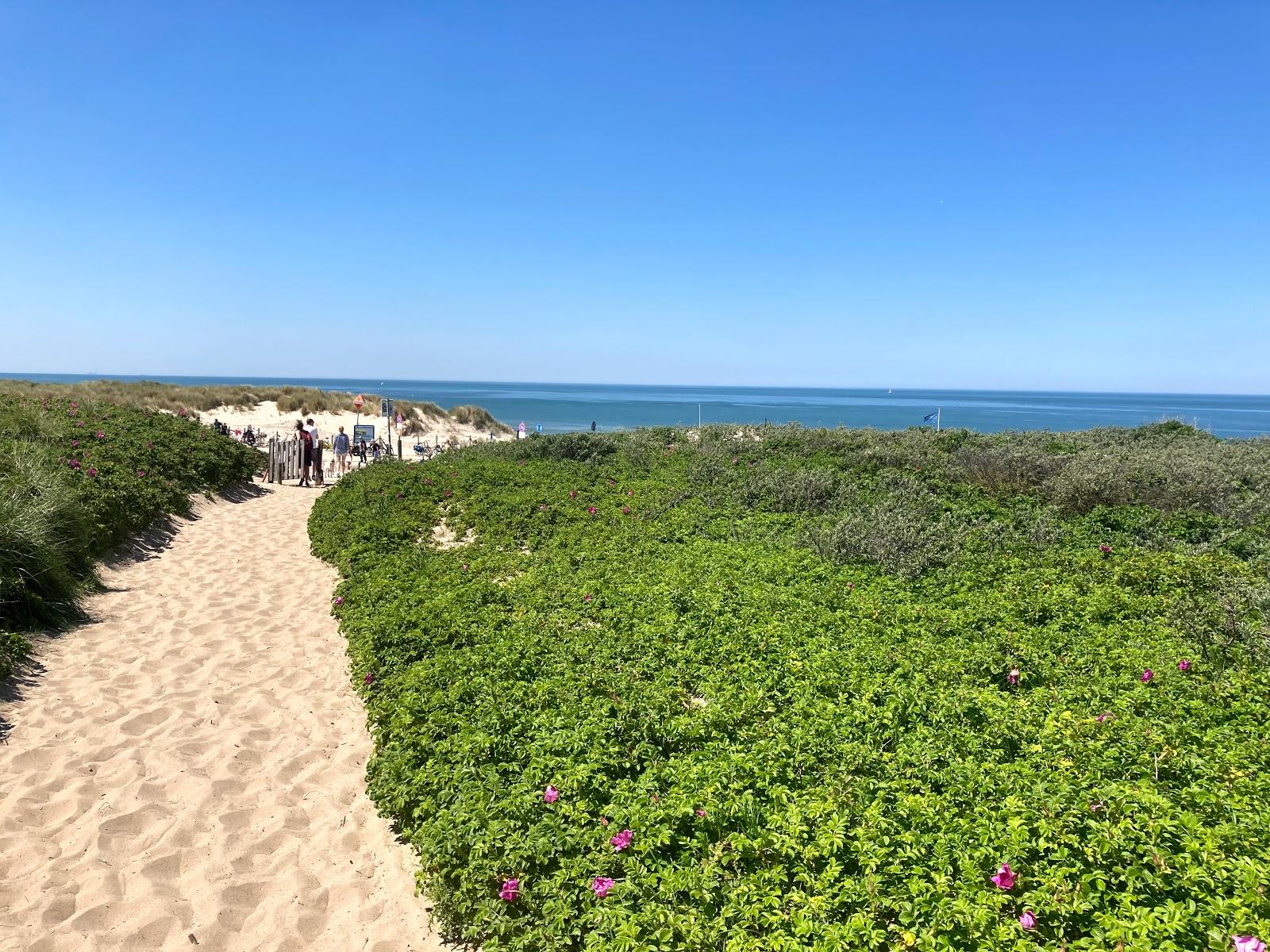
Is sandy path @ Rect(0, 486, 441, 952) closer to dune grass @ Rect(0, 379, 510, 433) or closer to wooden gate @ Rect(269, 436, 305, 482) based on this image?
wooden gate @ Rect(269, 436, 305, 482)

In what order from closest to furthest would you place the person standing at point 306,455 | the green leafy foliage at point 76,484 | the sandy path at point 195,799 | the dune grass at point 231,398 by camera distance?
1. the sandy path at point 195,799
2. the green leafy foliage at point 76,484
3. the person standing at point 306,455
4. the dune grass at point 231,398

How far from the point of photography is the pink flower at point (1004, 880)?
3.25 meters

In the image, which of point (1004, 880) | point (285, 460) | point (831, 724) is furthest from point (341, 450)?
point (1004, 880)

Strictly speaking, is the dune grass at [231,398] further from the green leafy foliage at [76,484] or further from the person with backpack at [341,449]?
the green leafy foliage at [76,484]

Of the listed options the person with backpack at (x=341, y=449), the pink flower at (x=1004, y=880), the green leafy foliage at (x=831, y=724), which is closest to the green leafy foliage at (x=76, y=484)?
the green leafy foliage at (x=831, y=724)

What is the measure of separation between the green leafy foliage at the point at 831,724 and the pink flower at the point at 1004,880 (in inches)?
2.1

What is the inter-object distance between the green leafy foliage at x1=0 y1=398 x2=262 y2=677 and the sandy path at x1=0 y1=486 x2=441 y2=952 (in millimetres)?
604

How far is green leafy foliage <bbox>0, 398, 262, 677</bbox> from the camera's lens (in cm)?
798

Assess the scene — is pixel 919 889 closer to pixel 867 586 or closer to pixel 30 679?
pixel 867 586

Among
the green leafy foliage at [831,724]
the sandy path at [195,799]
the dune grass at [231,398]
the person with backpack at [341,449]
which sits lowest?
the sandy path at [195,799]

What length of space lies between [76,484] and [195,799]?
27.7 ft

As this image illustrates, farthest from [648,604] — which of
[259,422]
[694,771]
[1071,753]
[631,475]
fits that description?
[259,422]

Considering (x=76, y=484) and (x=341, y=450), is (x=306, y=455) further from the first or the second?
(x=76, y=484)

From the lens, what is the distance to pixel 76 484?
11.2m
